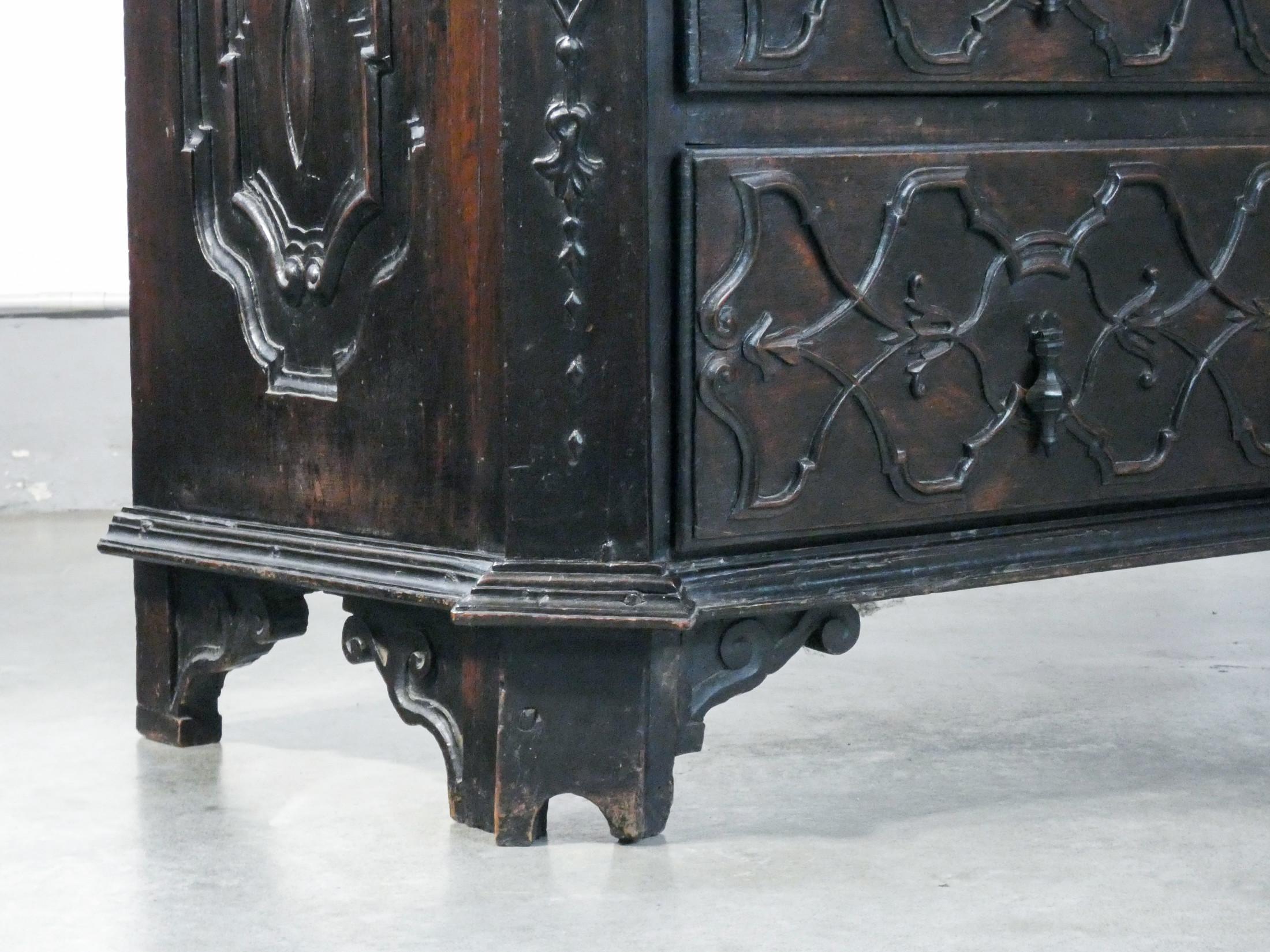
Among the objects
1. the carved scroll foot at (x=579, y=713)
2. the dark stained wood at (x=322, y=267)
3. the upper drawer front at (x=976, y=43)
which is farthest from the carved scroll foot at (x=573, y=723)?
the upper drawer front at (x=976, y=43)

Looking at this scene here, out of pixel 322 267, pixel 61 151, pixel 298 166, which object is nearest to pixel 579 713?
pixel 322 267

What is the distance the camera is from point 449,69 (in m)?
1.96

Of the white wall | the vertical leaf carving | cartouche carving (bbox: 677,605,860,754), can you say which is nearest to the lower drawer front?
cartouche carving (bbox: 677,605,860,754)

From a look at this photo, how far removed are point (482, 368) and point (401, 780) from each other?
57 centimetres

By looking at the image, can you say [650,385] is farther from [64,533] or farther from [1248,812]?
[64,533]

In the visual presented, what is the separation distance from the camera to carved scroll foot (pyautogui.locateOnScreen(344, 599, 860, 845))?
1.95 metres

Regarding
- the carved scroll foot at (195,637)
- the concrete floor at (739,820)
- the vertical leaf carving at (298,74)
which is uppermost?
the vertical leaf carving at (298,74)

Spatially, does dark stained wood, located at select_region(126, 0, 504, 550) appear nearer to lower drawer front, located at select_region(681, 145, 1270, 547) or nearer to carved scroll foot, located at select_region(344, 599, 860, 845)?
carved scroll foot, located at select_region(344, 599, 860, 845)

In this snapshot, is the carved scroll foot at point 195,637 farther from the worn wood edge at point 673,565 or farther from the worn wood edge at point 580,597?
the worn wood edge at point 580,597

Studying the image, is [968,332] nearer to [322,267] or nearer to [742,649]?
[742,649]

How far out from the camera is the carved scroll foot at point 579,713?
1.95 meters

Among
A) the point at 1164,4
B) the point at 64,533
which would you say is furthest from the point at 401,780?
the point at 64,533

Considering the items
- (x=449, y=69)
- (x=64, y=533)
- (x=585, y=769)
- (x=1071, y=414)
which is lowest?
(x=64, y=533)

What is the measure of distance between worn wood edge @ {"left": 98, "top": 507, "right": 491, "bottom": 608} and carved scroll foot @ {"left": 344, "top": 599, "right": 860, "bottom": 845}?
0.06m
